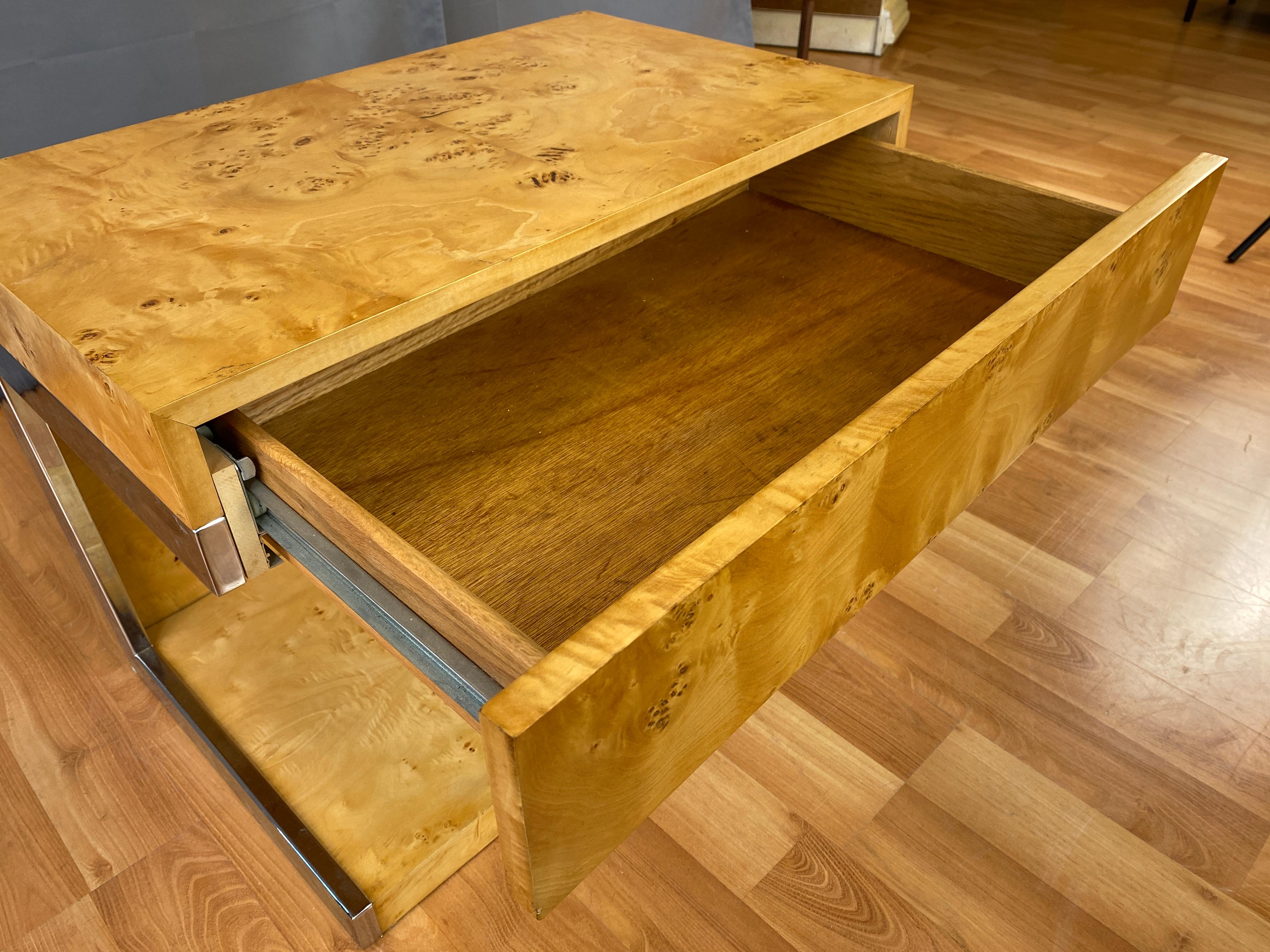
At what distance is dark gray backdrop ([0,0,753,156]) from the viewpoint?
1.22 m

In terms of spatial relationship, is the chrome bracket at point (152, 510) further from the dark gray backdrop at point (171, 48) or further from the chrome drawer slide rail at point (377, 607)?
the dark gray backdrop at point (171, 48)

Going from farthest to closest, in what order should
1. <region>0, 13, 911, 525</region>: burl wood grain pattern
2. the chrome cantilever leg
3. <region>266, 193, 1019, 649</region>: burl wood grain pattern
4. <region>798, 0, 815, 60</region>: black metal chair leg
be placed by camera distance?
<region>798, 0, 815, 60</region>: black metal chair leg → the chrome cantilever leg → <region>266, 193, 1019, 649</region>: burl wood grain pattern → <region>0, 13, 911, 525</region>: burl wood grain pattern

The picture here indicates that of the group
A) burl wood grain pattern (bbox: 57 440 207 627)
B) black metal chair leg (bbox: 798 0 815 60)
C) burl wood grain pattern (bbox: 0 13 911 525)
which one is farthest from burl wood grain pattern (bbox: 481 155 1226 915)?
black metal chair leg (bbox: 798 0 815 60)

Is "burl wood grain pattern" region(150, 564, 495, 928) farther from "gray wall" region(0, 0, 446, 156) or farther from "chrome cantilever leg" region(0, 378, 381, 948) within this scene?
"gray wall" region(0, 0, 446, 156)

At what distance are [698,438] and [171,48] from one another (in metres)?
1.05

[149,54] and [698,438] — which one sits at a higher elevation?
[149,54]

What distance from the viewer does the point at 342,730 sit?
0.98m

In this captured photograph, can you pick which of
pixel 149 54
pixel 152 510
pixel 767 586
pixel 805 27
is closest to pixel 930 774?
pixel 767 586

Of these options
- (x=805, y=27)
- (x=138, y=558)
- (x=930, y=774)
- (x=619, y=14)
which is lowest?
(x=930, y=774)

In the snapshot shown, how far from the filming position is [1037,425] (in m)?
0.73

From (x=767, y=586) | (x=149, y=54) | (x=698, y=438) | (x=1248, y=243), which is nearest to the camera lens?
(x=767, y=586)

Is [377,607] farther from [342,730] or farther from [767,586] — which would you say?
[342,730]

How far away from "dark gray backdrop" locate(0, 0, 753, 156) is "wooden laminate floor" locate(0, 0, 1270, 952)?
1.53ft

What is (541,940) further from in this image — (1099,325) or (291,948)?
(1099,325)
